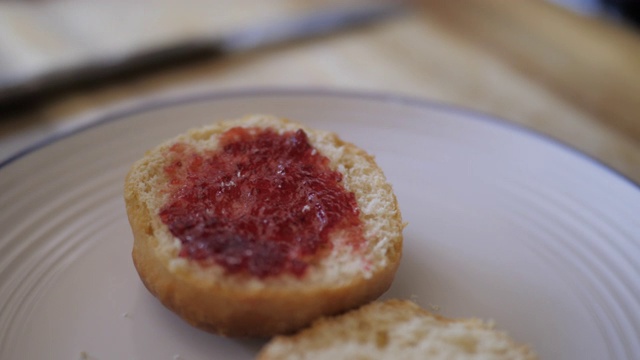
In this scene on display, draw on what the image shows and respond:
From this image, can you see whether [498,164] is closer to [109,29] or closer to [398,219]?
[398,219]

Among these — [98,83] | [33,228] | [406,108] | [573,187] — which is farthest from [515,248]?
[98,83]

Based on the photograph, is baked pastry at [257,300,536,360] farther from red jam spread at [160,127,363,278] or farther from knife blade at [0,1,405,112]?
knife blade at [0,1,405,112]

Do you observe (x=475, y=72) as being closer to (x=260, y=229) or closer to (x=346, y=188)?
(x=346, y=188)

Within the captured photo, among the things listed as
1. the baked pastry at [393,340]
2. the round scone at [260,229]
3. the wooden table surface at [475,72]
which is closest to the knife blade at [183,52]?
the wooden table surface at [475,72]

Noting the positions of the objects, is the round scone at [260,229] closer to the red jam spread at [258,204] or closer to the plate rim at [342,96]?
the red jam spread at [258,204]

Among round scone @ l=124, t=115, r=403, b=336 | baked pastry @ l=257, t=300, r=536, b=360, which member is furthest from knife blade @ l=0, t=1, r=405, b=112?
baked pastry @ l=257, t=300, r=536, b=360

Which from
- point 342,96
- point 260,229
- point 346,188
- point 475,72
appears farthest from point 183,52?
point 260,229
